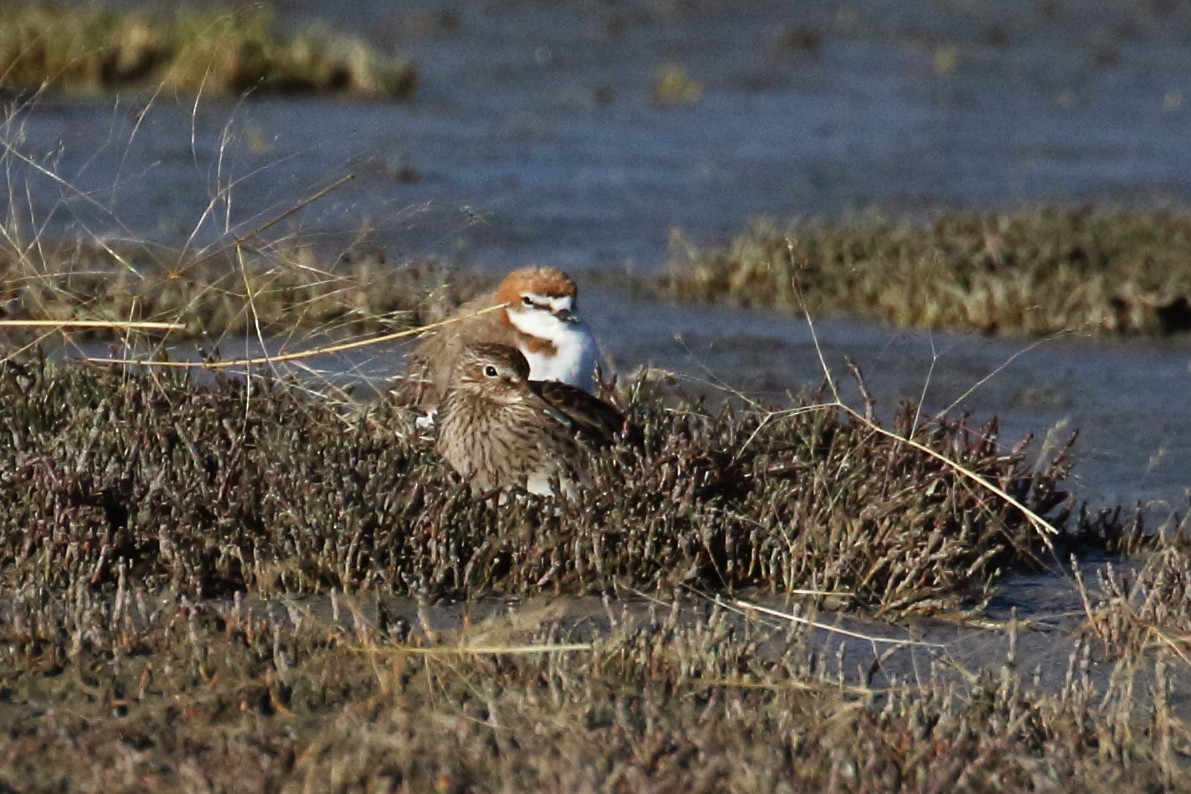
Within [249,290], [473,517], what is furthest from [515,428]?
[249,290]

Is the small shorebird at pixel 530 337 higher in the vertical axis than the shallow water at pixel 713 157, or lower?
higher

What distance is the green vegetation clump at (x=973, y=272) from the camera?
10633mm

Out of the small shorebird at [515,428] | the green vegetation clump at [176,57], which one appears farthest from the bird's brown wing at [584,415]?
the green vegetation clump at [176,57]

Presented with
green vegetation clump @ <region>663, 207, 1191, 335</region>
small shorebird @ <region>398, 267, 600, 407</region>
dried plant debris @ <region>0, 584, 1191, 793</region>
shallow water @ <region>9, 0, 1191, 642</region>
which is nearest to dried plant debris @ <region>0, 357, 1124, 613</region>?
shallow water @ <region>9, 0, 1191, 642</region>

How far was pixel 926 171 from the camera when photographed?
16656 millimetres

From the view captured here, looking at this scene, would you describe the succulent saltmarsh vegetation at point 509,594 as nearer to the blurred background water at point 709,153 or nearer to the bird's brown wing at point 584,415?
the bird's brown wing at point 584,415

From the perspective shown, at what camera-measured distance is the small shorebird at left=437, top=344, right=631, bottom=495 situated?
6070 mm

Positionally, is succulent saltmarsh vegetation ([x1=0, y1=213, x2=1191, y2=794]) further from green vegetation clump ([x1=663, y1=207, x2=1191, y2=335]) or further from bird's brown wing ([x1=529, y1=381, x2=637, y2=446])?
green vegetation clump ([x1=663, y1=207, x2=1191, y2=335])

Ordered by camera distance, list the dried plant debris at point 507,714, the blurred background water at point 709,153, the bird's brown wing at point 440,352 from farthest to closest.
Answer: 1. the blurred background water at point 709,153
2. the bird's brown wing at point 440,352
3. the dried plant debris at point 507,714

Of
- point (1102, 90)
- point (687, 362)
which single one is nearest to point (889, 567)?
point (687, 362)

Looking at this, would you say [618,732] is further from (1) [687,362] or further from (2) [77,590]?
(1) [687,362]

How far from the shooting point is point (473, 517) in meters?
5.77

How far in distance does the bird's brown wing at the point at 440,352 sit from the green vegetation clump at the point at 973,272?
11.3 feet

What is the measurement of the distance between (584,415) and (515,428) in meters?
0.24
